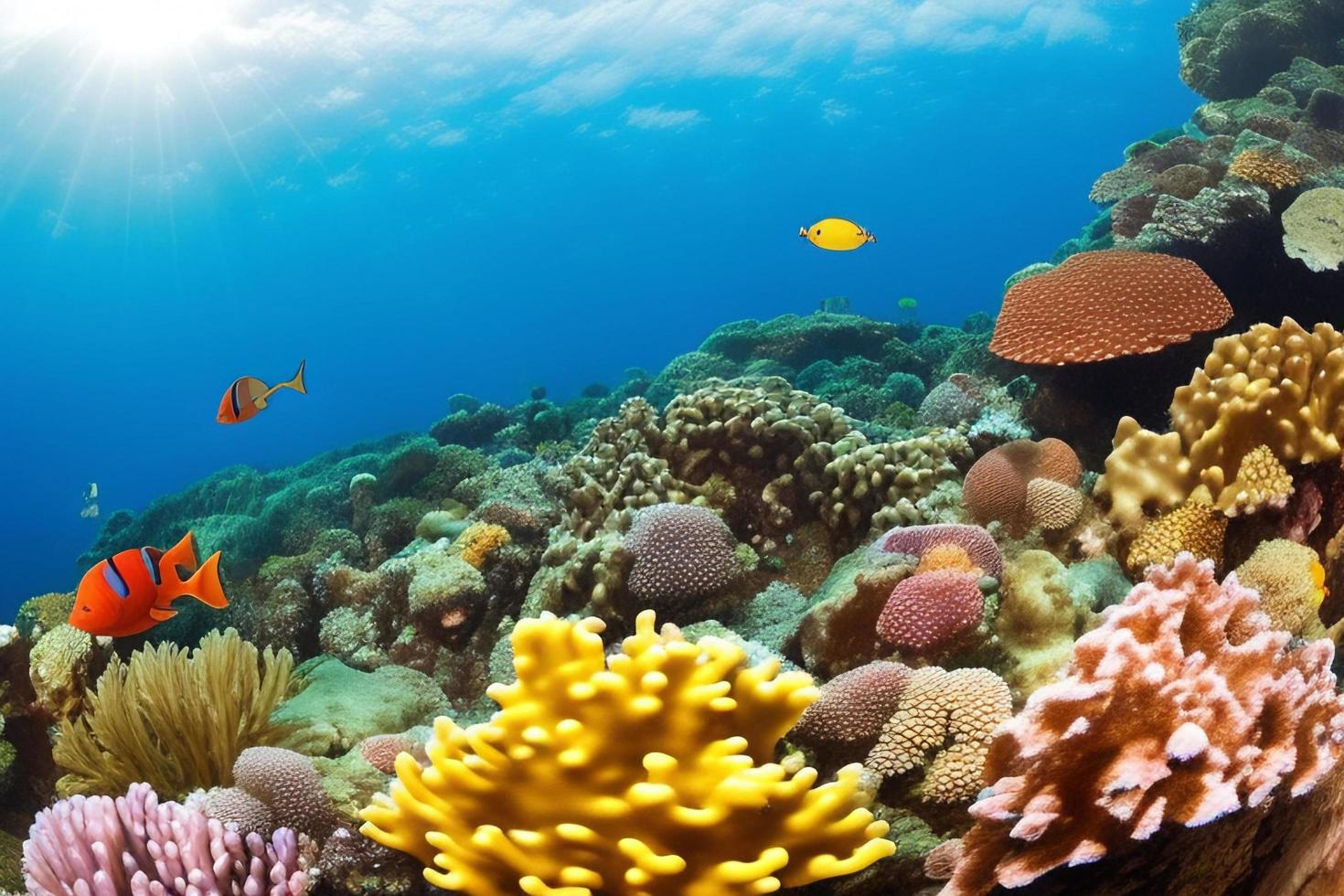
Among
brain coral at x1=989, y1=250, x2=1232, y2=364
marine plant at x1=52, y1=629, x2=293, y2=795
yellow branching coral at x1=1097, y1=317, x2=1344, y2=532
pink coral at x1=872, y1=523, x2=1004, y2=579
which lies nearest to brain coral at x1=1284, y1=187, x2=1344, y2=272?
brain coral at x1=989, y1=250, x2=1232, y2=364

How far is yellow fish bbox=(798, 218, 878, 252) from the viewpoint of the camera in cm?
669

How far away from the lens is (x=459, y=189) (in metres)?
80.6

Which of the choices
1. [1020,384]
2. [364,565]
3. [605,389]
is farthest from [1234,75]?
[605,389]

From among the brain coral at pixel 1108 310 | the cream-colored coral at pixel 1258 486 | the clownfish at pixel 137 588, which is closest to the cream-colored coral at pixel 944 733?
the cream-colored coral at pixel 1258 486

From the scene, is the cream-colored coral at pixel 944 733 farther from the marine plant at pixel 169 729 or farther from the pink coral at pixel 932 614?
the marine plant at pixel 169 729

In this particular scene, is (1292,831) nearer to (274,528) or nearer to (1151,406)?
(1151,406)

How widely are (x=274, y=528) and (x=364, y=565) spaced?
1.86m

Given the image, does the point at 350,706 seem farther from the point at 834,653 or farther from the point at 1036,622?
the point at 1036,622

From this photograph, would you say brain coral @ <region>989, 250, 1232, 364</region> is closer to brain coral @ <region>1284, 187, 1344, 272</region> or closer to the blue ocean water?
brain coral @ <region>1284, 187, 1344, 272</region>

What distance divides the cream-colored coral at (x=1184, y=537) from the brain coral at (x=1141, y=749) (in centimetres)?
153

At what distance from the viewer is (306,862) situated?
91.0 inches

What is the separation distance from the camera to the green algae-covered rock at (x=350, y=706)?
328cm

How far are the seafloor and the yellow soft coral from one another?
0.04 m

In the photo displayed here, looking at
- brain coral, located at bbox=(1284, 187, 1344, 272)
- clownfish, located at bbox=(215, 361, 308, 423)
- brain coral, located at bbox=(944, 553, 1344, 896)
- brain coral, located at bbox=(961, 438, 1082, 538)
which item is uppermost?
clownfish, located at bbox=(215, 361, 308, 423)
